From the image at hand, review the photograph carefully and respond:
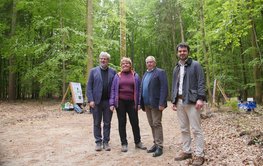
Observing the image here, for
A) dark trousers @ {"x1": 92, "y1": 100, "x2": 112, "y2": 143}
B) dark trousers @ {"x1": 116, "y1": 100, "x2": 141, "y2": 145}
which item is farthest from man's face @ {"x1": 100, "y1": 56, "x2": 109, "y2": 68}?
dark trousers @ {"x1": 116, "y1": 100, "x2": 141, "y2": 145}

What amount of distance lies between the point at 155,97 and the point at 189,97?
1082 mm

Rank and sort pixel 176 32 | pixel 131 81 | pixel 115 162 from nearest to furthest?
pixel 115 162 → pixel 131 81 → pixel 176 32

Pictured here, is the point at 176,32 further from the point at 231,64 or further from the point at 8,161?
the point at 8,161

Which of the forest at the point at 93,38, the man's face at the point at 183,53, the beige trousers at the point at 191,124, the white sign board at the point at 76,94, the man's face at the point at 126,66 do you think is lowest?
the beige trousers at the point at 191,124

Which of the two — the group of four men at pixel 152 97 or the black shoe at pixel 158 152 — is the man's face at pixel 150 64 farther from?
the black shoe at pixel 158 152

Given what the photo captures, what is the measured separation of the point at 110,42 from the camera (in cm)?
1739

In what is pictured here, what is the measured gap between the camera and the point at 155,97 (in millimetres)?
6109

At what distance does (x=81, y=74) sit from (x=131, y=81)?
12601mm

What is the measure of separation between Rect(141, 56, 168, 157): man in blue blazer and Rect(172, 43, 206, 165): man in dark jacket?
0.48m

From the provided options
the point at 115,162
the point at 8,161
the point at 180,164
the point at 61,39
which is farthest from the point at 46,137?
the point at 61,39

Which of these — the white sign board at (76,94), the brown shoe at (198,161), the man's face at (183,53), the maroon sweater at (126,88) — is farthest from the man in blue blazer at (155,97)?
the white sign board at (76,94)

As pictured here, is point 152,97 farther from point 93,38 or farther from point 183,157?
point 93,38

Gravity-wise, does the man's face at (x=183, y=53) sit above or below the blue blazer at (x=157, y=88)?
above

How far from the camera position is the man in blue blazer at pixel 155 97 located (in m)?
6.07
